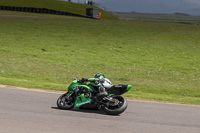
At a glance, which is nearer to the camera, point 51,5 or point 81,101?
point 81,101

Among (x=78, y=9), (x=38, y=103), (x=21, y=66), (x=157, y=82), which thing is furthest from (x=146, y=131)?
(x=78, y=9)

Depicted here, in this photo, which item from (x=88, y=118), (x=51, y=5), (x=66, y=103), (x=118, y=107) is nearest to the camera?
(x=88, y=118)

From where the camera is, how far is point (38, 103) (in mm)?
11391

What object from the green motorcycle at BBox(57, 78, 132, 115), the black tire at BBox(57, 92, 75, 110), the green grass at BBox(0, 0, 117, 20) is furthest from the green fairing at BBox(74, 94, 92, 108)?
the green grass at BBox(0, 0, 117, 20)

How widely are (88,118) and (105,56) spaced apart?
15932mm

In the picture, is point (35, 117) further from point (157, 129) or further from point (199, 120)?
point (199, 120)

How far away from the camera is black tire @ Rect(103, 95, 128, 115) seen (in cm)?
991

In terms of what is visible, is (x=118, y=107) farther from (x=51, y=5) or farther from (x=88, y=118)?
(x=51, y=5)

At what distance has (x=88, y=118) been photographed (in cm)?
977

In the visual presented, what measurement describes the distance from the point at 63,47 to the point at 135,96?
15.1m

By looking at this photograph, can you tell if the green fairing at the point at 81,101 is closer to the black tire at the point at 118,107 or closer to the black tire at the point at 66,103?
the black tire at the point at 66,103

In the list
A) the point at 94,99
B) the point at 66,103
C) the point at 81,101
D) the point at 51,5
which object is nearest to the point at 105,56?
the point at 66,103

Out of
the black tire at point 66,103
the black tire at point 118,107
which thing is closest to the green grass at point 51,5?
the black tire at point 66,103

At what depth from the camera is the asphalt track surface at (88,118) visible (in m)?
8.69
